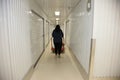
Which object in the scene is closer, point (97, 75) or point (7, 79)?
point (7, 79)

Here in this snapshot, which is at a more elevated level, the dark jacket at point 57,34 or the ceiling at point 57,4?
the ceiling at point 57,4

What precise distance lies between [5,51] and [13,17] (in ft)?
1.97

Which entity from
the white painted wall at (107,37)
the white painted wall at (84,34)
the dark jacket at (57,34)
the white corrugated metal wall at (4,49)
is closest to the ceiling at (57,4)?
the white painted wall at (84,34)

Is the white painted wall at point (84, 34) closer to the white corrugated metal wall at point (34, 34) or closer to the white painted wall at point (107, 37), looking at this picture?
the white painted wall at point (107, 37)

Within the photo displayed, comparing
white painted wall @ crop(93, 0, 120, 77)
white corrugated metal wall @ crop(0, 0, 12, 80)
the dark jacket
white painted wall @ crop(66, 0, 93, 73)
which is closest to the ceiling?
white painted wall @ crop(66, 0, 93, 73)

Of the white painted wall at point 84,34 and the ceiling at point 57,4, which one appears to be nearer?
the white painted wall at point 84,34

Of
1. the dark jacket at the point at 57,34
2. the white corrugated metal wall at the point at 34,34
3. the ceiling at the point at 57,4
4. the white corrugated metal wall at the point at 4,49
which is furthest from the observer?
the dark jacket at the point at 57,34

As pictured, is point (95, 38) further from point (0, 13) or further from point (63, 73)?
point (0, 13)

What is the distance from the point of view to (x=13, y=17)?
2.07 m

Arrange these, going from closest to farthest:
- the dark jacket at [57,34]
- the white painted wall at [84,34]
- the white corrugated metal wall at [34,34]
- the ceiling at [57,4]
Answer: the white painted wall at [84,34], the white corrugated metal wall at [34,34], the ceiling at [57,4], the dark jacket at [57,34]

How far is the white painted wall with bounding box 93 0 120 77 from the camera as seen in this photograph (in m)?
2.56

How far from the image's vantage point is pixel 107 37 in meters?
2.66

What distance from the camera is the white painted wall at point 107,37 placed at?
256cm

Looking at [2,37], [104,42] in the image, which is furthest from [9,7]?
[104,42]
